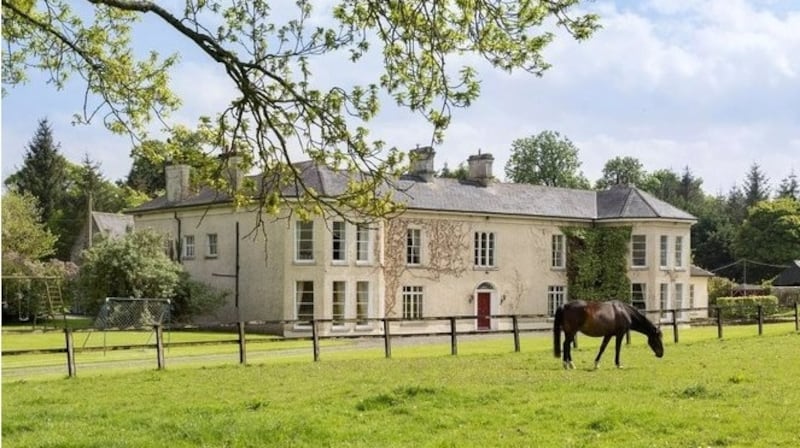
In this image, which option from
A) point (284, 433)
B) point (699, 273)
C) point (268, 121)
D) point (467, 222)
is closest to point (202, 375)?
point (284, 433)

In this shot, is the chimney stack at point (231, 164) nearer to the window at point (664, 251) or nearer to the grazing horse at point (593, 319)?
the grazing horse at point (593, 319)

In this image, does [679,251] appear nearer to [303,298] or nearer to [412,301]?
[412,301]

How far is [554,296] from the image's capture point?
42.3 m

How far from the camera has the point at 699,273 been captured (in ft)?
163

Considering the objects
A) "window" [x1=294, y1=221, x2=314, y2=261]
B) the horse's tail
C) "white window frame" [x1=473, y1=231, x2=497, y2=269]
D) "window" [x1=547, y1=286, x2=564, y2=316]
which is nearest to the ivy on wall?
"window" [x1=547, y1=286, x2=564, y2=316]

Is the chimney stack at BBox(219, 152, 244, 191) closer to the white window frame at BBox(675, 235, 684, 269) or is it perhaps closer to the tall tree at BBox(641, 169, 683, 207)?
the white window frame at BBox(675, 235, 684, 269)

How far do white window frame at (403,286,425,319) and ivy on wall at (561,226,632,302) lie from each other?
8.47 metres

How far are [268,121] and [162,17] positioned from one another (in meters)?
1.29

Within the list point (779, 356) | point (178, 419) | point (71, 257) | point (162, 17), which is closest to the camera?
point (162, 17)

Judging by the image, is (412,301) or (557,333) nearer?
(557,333)

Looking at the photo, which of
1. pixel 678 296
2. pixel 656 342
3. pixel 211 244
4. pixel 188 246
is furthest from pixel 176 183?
pixel 656 342

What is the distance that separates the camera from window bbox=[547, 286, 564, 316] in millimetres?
41969

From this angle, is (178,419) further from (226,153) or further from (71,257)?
(71,257)

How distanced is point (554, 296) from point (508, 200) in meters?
4.92
